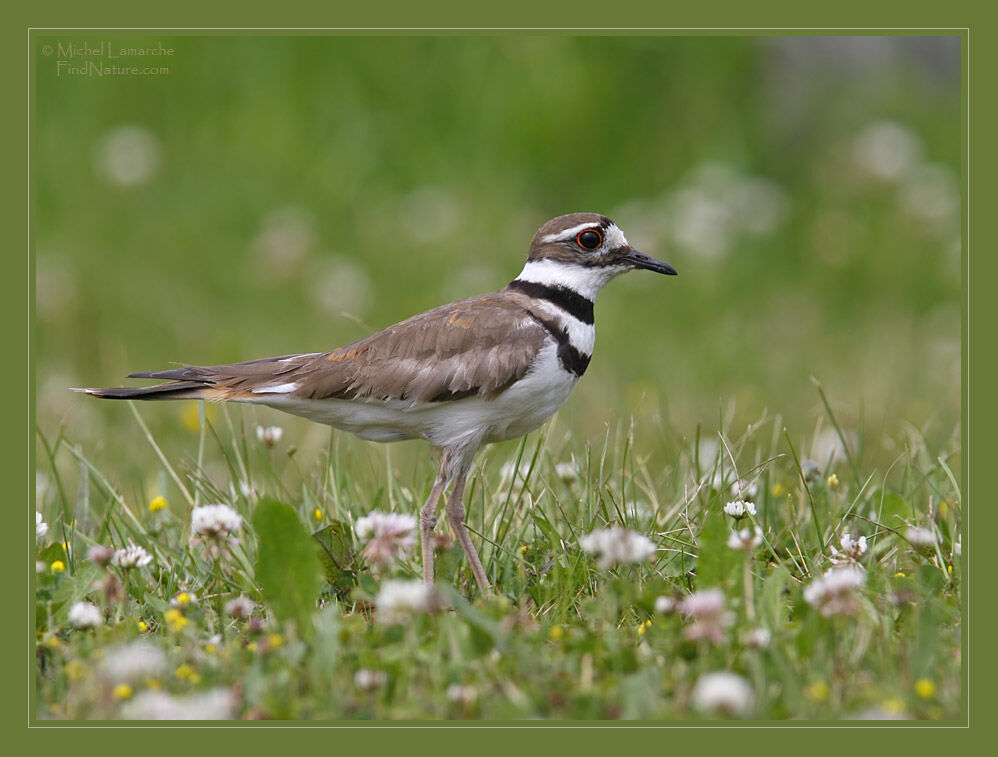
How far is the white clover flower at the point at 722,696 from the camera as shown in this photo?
124 inches

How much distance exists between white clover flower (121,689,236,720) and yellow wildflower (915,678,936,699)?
1.89 meters

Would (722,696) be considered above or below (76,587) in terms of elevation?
below

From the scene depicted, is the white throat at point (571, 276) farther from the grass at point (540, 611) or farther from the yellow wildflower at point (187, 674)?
the yellow wildflower at point (187, 674)

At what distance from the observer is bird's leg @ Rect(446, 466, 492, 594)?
4480 millimetres

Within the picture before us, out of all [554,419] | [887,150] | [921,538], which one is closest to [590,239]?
[554,419]

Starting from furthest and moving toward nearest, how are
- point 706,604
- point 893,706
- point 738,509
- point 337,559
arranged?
point 337,559 → point 738,509 → point 706,604 → point 893,706

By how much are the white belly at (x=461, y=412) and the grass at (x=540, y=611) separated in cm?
22

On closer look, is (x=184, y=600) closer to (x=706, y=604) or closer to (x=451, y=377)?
(x=451, y=377)

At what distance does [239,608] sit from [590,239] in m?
2.08

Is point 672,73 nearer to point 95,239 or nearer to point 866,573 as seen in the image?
point 95,239

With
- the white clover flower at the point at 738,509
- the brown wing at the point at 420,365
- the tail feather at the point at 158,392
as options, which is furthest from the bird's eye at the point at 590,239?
the tail feather at the point at 158,392

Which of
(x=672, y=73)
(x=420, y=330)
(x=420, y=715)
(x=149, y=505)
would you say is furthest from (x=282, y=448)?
(x=672, y=73)

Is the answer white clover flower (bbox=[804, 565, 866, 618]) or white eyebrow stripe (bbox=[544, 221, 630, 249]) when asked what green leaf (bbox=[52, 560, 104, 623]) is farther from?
white clover flower (bbox=[804, 565, 866, 618])

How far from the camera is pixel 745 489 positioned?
4852mm
